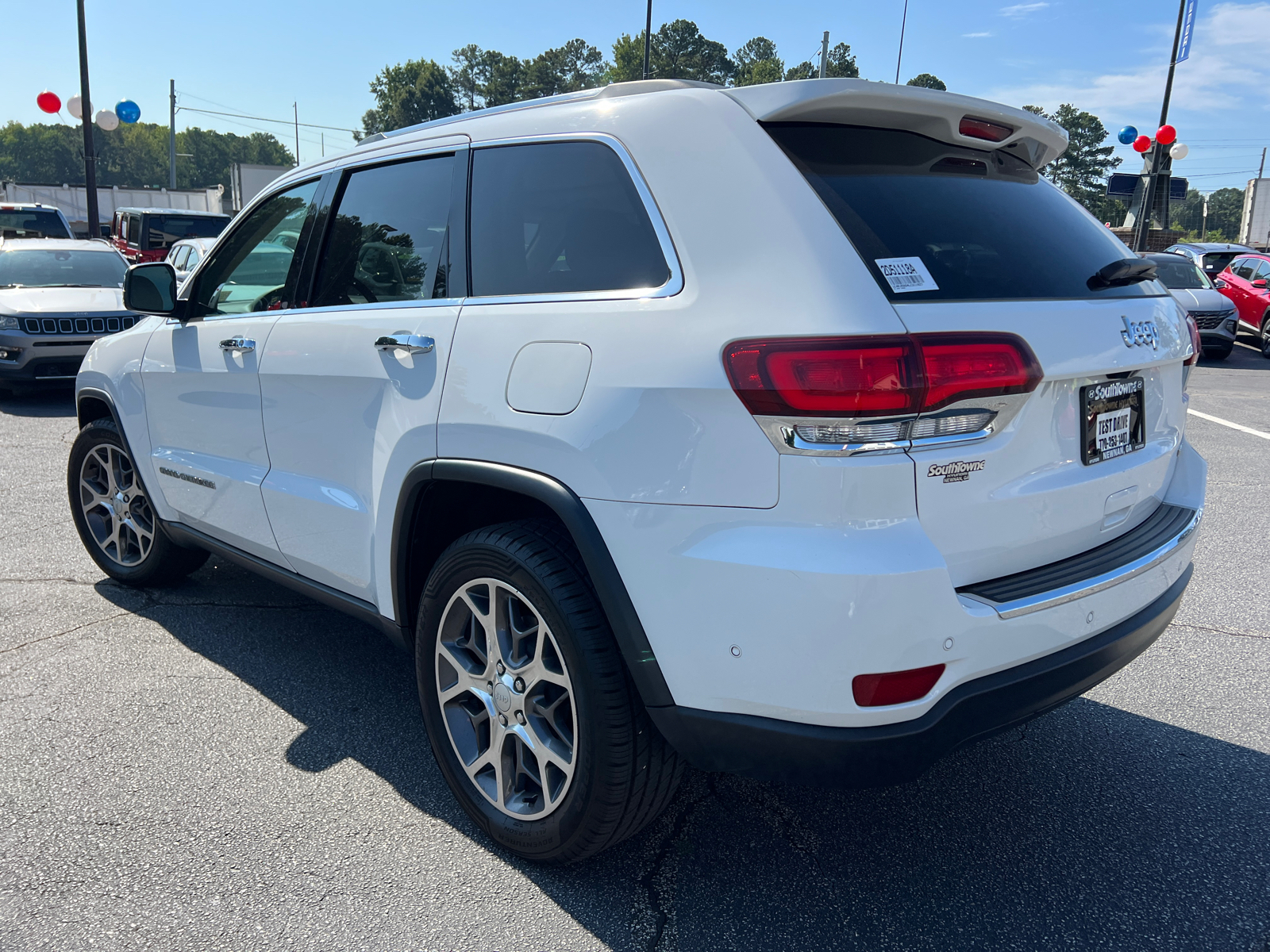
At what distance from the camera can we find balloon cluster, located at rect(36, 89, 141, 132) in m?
22.9

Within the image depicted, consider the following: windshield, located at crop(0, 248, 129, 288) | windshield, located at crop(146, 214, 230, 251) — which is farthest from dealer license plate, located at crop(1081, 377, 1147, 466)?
windshield, located at crop(146, 214, 230, 251)

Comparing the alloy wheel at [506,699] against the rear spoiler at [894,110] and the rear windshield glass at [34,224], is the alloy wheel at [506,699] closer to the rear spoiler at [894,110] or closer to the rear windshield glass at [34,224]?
the rear spoiler at [894,110]

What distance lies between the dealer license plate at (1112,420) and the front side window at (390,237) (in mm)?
1639

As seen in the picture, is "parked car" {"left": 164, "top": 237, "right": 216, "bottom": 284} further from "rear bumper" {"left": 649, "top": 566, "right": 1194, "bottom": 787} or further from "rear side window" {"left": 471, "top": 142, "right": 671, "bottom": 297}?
"rear bumper" {"left": 649, "top": 566, "right": 1194, "bottom": 787}

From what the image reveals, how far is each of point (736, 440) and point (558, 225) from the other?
87cm

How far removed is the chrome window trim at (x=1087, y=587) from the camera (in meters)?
1.99

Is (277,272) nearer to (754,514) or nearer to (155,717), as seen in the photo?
(155,717)

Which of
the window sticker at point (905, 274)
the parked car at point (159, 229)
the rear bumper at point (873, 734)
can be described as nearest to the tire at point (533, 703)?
the rear bumper at point (873, 734)

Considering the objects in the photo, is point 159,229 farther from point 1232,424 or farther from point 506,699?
point 506,699

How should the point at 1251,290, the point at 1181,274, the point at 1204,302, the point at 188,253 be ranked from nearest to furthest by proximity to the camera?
the point at 1204,302 → the point at 1181,274 → the point at 188,253 → the point at 1251,290

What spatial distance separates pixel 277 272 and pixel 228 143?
177097 millimetres

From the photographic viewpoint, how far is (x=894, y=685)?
1.90 m

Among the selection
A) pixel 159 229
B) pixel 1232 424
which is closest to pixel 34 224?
pixel 159 229

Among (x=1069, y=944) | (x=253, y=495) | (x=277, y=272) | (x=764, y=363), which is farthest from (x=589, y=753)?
(x=277, y=272)
